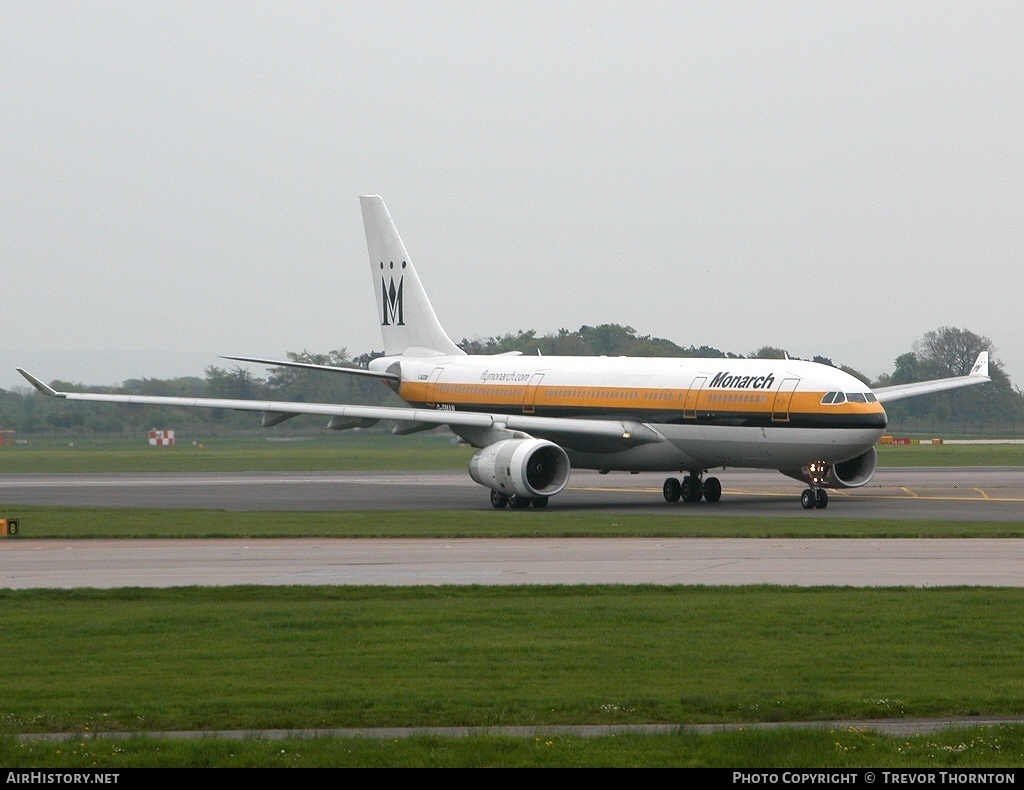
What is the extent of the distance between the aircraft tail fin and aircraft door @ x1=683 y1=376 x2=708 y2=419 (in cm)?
1186

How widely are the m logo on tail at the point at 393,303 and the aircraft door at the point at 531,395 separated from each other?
8065 mm

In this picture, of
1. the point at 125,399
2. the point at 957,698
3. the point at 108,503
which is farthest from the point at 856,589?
the point at 125,399

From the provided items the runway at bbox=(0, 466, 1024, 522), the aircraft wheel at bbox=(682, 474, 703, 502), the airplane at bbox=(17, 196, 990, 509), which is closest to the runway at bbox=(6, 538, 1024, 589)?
the runway at bbox=(0, 466, 1024, 522)

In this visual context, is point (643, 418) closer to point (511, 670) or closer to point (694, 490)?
point (694, 490)

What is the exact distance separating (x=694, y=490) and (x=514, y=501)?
5428 millimetres

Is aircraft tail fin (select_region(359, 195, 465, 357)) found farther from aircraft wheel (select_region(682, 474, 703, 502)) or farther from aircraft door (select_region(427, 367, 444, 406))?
aircraft wheel (select_region(682, 474, 703, 502))

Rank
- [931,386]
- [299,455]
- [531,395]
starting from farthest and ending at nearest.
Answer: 1. [299,455]
2. [931,386]
3. [531,395]

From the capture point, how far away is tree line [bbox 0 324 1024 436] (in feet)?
240

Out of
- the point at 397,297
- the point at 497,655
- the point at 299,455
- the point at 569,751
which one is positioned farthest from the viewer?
the point at 299,455

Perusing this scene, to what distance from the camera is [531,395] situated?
4053 centimetres

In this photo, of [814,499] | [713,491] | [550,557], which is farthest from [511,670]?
[713,491]
